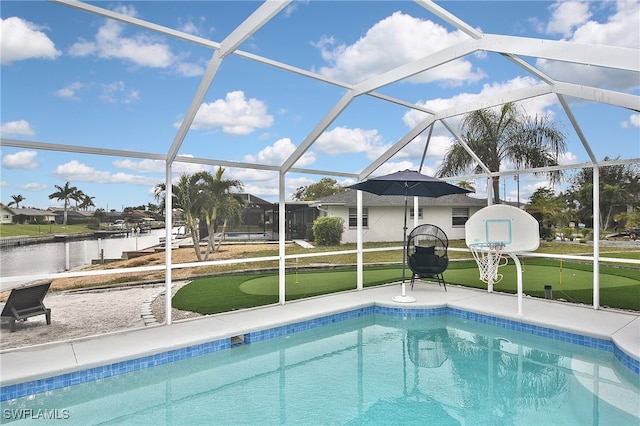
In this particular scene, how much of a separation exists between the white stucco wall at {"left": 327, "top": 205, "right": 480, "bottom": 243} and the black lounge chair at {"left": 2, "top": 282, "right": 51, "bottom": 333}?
7736 mm

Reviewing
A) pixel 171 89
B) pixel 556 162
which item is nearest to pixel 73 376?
pixel 171 89

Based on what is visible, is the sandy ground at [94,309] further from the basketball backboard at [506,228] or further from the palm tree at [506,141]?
the palm tree at [506,141]

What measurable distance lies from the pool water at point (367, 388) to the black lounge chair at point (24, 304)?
90.8 inches

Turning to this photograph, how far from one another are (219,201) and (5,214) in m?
3.79

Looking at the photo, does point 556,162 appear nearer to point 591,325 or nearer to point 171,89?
point 591,325

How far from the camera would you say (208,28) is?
6.19 metres

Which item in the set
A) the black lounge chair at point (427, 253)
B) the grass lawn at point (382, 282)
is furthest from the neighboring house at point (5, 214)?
the black lounge chair at point (427, 253)

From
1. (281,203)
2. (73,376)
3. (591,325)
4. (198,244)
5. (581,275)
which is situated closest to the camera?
(73,376)

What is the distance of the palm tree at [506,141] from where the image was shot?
39.2 ft

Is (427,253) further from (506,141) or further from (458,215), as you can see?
(458,215)

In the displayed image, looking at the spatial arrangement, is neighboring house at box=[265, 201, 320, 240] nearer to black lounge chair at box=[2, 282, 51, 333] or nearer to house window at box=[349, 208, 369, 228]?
house window at box=[349, 208, 369, 228]

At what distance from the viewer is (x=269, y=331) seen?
5.68 m

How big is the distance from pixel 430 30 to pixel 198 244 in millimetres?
5693

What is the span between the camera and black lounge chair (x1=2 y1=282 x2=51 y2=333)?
557cm
